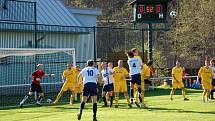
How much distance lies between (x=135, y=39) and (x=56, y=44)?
10671mm

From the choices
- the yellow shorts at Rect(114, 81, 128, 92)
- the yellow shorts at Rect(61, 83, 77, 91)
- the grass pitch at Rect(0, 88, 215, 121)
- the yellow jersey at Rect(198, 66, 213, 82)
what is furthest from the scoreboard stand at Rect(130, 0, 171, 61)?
the grass pitch at Rect(0, 88, 215, 121)

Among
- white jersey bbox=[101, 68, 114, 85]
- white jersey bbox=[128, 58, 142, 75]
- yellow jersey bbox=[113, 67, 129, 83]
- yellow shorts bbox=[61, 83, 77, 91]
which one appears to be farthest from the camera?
yellow shorts bbox=[61, 83, 77, 91]

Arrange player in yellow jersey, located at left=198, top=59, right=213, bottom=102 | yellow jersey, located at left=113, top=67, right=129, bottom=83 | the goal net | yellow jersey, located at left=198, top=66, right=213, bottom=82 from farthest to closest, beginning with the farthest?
the goal net
yellow jersey, located at left=198, top=66, right=213, bottom=82
player in yellow jersey, located at left=198, top=59, right=213, bottom=102
yellow jersey, located at left=113, top=67, right=129, bottom=83

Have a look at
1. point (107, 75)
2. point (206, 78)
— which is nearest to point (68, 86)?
point (107, 75)

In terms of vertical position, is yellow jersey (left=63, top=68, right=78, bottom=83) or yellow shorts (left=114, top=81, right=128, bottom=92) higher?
yellow jersey (left=63, top=68, right=78, bottom=83)

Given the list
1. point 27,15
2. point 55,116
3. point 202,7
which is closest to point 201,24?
point 202,7

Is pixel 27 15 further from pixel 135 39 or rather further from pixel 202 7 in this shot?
pixel 202 7

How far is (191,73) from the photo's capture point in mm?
45469

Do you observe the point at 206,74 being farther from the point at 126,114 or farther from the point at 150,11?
the point at 150,11

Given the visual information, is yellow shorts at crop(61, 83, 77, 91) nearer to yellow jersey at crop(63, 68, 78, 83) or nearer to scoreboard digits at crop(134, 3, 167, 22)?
yellow jersey at crop(63, 68, 78, 83)

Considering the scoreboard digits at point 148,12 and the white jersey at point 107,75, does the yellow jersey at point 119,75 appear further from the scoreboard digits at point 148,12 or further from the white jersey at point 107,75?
the scoreboard digits at point 148,12

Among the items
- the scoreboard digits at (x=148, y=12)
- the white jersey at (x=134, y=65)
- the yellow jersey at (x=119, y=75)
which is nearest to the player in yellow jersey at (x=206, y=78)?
the yellow jersey at (x=119, y=75)

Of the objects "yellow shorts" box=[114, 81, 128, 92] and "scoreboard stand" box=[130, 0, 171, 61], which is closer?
"yellow shorts" box=[114, 81, 128, 92]

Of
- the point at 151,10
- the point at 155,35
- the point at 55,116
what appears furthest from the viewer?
the point at 155,35
